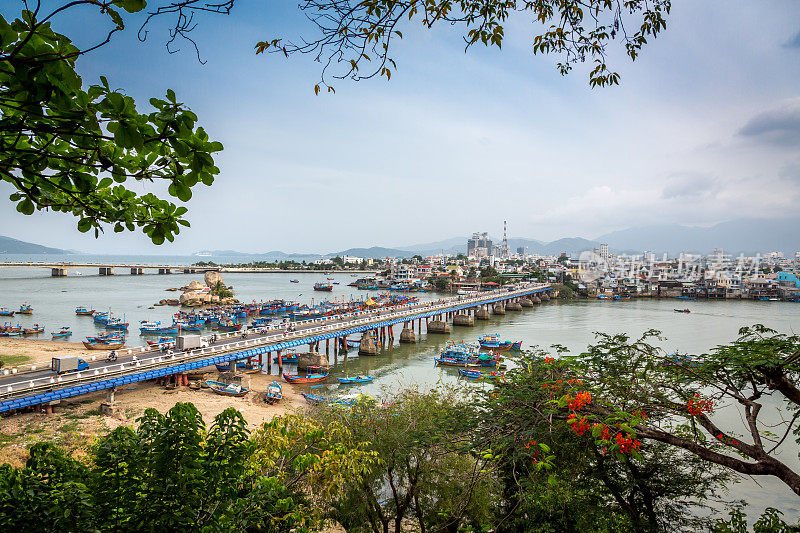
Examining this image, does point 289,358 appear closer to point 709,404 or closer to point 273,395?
point 273,395

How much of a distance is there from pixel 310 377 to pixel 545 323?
80.0 ft

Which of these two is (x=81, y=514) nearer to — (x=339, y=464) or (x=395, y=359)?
(x=339, y=464)

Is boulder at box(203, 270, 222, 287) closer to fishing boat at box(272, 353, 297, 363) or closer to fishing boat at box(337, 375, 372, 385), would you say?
fishing boat at box(272, 353, 297, 363)

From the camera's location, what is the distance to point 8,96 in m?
1.10

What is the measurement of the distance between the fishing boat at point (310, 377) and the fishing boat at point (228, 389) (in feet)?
8.51

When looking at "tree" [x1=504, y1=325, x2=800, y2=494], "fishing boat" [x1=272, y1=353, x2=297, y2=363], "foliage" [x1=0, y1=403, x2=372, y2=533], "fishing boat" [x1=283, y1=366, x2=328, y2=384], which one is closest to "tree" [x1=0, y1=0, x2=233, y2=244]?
"foliage" [x1=0, y1=403, x2=372, y2=533]

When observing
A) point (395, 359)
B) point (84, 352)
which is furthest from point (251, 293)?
point (395, 359)

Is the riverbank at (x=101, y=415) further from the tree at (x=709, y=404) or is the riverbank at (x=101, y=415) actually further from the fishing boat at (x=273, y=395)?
the tree at (x=709, y=404)

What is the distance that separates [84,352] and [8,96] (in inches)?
1038

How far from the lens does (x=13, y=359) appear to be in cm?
1877

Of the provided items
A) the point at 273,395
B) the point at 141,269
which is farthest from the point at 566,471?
the point at 141,269

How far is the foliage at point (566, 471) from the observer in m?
3.53

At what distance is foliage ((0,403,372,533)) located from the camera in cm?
221

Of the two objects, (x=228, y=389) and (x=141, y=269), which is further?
(x=141, y=269)
